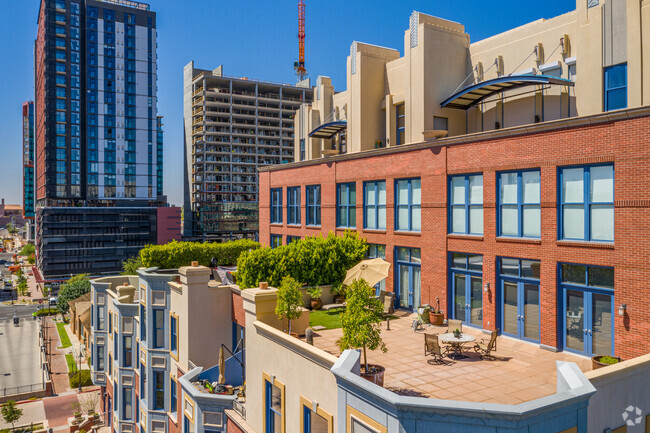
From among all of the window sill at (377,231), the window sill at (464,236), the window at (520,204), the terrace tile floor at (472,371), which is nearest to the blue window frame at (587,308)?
the terrace tile floor at (472,371)

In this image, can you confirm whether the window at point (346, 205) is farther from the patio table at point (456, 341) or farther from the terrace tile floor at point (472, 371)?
the patio table at point (456, 341)

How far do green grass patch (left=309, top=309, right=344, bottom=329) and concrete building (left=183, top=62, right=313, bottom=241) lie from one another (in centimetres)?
10239

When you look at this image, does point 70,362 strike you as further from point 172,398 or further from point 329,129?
point 329,129

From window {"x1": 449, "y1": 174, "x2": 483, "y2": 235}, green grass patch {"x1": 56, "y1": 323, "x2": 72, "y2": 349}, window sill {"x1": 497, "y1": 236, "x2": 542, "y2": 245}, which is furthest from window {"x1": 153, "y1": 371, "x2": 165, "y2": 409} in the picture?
green grass patch {"x1": 56, "y1": 323, "x2": 72, "y2": 349}

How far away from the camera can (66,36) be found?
375ft

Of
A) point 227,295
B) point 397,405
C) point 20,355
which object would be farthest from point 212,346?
point 20,355

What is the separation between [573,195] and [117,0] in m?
133

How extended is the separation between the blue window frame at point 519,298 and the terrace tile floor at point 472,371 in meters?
0.51

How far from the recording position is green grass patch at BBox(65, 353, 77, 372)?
58.1 m

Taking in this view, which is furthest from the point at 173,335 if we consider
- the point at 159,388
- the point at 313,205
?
the point at 313,205

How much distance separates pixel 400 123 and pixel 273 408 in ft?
67.2

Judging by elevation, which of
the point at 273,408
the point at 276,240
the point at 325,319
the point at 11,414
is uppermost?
the point at 276,240

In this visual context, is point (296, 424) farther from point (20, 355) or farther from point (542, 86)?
point (20, 355)

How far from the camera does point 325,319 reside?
847 inches
